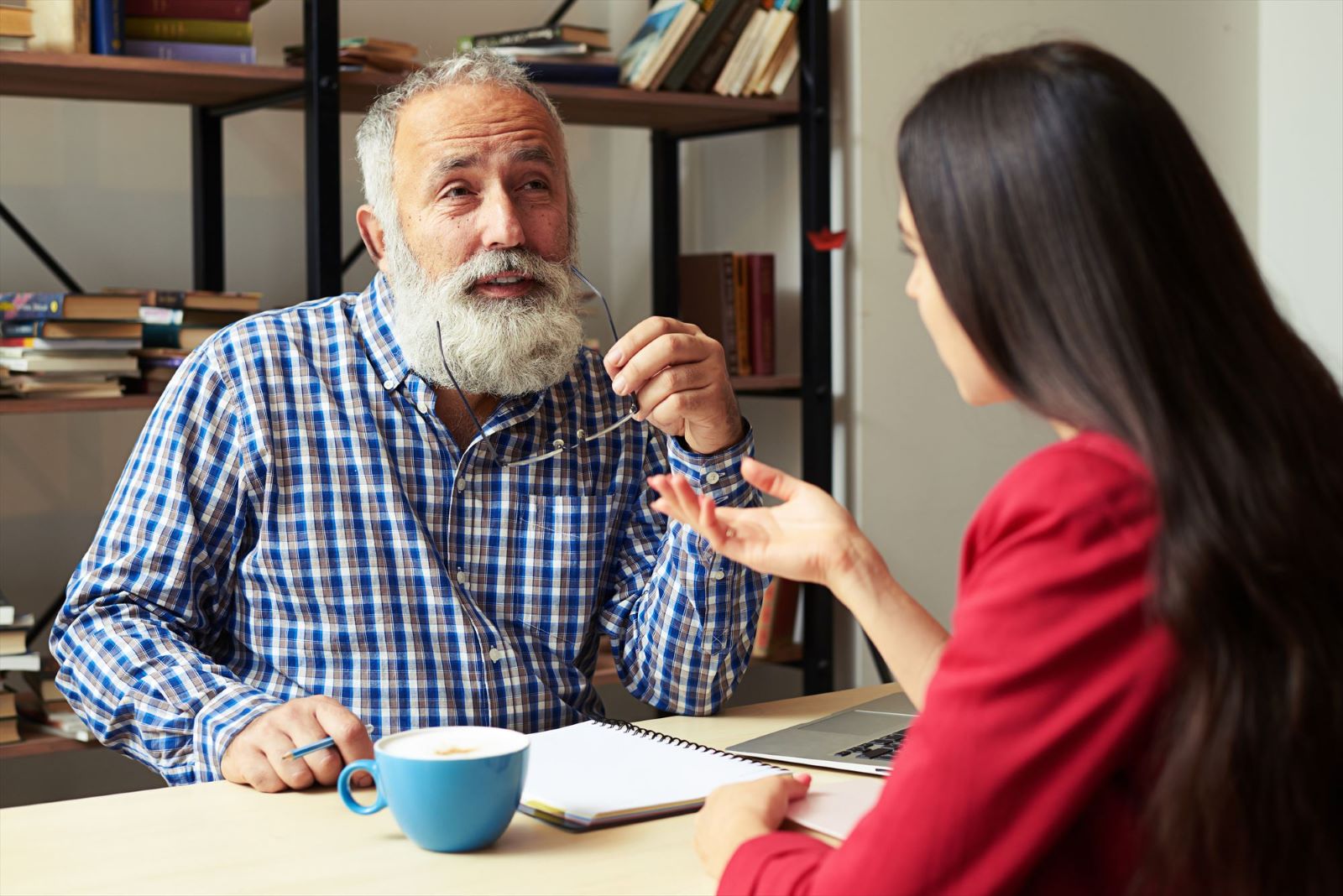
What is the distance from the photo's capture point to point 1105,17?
10.2 feet

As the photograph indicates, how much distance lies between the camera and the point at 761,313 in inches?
113

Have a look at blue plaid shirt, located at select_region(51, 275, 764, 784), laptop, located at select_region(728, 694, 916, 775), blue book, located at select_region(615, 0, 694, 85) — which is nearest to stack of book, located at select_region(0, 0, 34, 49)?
blue plaid shirt, located at select_region(51, 275, 764, 784)

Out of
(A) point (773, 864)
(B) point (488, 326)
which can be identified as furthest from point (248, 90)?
(A) point (773, 864)

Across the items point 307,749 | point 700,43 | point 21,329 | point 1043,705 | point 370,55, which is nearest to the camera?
point 1043,705

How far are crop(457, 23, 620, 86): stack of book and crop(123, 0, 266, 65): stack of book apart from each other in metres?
0.40

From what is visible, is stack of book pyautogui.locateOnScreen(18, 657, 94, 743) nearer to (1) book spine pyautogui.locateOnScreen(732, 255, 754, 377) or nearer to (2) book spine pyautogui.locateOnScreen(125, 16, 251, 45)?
(2) book spine pyautogui.locateOnScreen(125, 16, 251, 45)

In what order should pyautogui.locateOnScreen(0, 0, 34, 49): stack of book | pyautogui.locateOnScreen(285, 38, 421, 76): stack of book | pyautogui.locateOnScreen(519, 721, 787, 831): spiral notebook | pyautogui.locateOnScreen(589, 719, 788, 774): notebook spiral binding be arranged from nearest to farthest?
pyautogui.locateOnScreen(519, 721, 787, 831): spiral notebook < pyautogui.locateOnScreen(589, 719, 788, 774): notebook spiral binding < pyautogui.locateOnScreen(0, 0, 34, 49): stack of book < pyautogui.locateOnScreen(285, 38, 421, 76): stack of book

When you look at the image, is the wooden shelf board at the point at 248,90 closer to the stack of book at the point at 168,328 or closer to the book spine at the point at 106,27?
the book spine at the point at 106,27

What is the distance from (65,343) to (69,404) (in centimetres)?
10

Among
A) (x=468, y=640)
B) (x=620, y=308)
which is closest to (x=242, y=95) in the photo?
(x=620, y=308)

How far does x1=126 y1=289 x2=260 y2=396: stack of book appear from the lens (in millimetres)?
2246

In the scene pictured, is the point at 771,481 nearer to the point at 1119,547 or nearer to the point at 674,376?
the point at 1119,547

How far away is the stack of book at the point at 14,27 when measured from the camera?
81.4 inches

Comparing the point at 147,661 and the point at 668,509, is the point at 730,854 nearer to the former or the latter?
the point at 668,509
